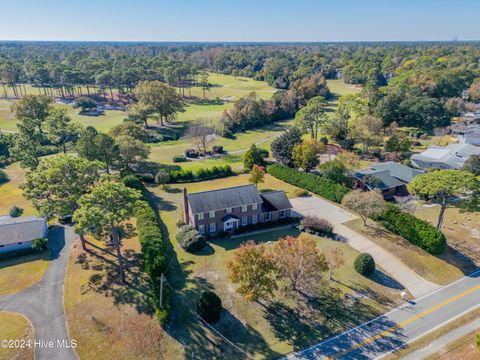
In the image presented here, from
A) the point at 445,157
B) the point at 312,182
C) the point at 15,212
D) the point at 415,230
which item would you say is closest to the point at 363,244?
the point at 415,230

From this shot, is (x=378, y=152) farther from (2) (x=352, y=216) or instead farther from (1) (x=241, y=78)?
(1) (x=241, y=78)

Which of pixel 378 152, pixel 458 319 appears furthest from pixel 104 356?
pixel 378 152

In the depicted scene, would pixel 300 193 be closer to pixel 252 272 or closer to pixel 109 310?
pixel 252 272

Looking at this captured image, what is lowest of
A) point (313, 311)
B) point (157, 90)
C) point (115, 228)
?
point (313, 311)

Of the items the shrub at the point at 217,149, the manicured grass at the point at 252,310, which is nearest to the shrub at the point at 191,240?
the manicured grass at the point at 252,310

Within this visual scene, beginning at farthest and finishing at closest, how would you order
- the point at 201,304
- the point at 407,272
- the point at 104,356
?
the point at 407,272 → the point at 201,304 → the point at 104,356

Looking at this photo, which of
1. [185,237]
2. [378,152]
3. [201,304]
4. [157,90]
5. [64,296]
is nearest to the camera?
[201,304]

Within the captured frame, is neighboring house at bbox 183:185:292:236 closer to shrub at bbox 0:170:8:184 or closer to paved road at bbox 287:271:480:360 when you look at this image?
paved road at bbox 287:271:480:360
